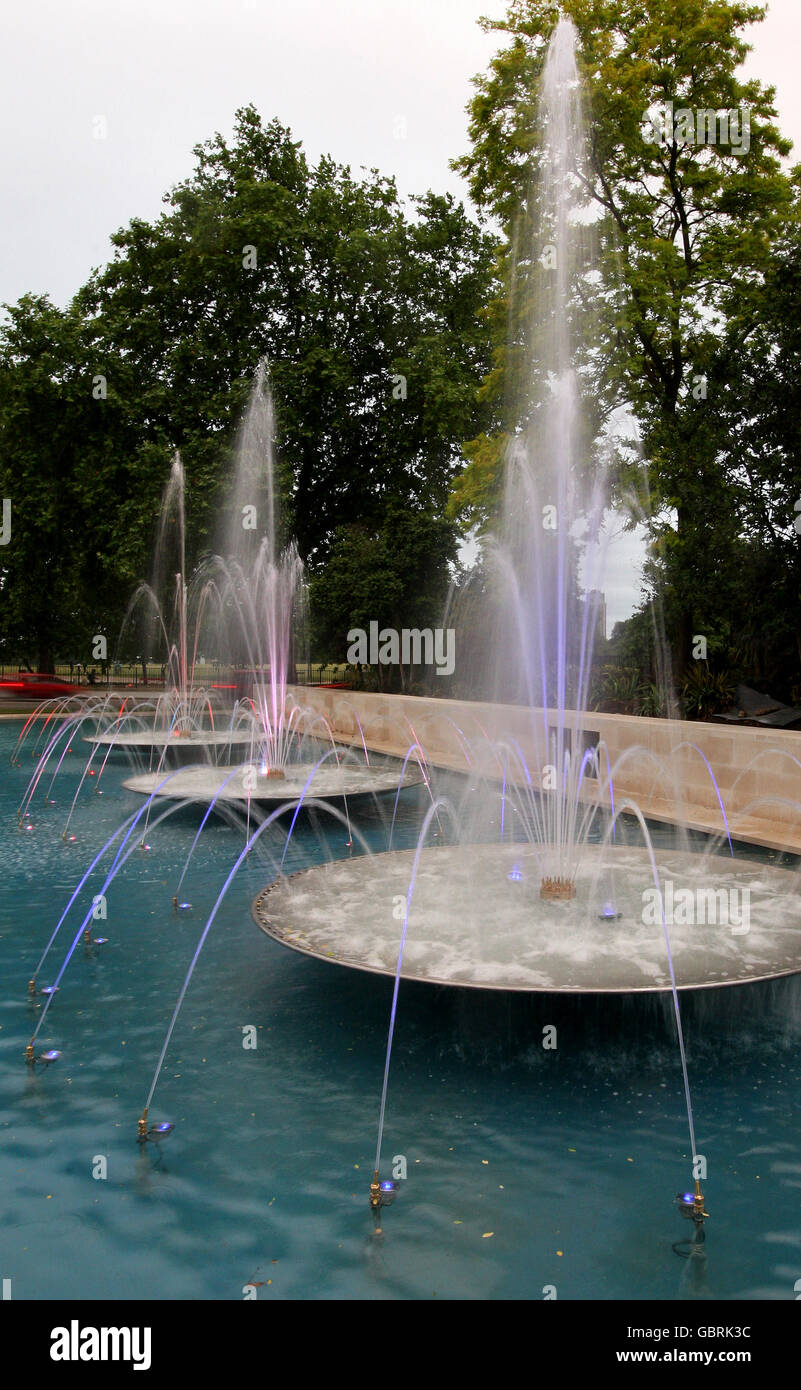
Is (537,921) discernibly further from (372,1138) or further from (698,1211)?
(698,1211)

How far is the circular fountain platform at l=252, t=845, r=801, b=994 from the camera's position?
17.1ft

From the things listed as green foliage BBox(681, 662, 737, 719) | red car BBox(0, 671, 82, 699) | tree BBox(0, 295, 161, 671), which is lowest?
red car BBox(0, 671, 82, 699)

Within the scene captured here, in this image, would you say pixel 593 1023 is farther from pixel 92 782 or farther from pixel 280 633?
pixel 280 633

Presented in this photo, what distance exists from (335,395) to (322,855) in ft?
67.5

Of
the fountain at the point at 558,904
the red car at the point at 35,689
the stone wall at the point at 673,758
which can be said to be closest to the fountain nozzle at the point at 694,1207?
the fountain at the point at 558,904

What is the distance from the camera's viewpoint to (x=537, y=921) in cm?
635

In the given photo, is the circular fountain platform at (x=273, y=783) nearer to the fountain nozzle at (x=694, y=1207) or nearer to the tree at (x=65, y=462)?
the fountain nozzle at (x=694, y=1207)

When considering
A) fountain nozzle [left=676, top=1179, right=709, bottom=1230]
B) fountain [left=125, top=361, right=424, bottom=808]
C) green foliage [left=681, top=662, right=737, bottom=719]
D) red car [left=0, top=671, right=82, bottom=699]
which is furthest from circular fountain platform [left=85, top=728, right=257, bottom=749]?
red car [left=0, top=671, right=82, bottom=699]

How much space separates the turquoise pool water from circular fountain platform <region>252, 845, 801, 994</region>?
0.46 metres

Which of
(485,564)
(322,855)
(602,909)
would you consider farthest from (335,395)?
(602,909)

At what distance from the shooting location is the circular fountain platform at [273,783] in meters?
12.2

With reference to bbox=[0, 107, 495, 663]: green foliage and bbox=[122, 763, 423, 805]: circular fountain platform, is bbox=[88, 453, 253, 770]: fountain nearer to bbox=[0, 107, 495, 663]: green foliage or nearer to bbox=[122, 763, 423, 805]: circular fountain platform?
bbox=[0, 107, 495, 663]: green foliage

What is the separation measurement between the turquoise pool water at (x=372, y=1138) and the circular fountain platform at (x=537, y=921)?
1.53 feet
